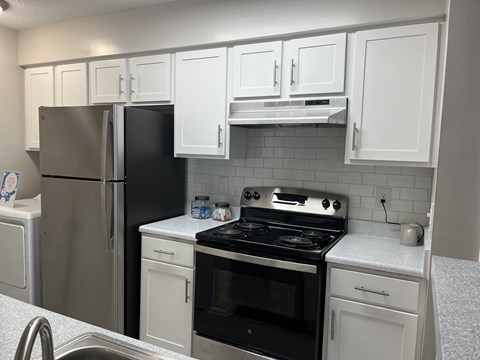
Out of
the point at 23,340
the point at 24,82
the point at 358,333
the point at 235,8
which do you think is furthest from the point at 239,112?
the point at 24,82

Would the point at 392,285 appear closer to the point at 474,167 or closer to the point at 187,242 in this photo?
the point at 474,167

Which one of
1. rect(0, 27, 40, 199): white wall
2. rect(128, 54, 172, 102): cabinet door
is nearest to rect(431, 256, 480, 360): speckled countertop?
rect(128, 54, 172, 102): cabinet door

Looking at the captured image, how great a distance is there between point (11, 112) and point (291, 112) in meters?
2.69

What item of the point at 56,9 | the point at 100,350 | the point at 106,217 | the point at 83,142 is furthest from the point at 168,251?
the point at 56,9

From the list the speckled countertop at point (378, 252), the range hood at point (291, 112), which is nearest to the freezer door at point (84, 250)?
the range hood at point (291, 112)

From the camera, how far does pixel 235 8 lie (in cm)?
241

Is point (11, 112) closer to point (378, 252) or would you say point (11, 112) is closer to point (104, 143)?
point (104, 143)

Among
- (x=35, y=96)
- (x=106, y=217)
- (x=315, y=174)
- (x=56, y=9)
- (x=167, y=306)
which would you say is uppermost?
(x=56, y=9)

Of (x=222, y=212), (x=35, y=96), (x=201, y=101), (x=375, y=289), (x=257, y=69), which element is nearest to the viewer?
(x=375, y=289)

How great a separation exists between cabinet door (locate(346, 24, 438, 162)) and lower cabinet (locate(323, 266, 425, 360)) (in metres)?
0.68

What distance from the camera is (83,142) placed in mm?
2445

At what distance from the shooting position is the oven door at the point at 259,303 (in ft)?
6.29

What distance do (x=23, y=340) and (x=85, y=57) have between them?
287 centimetres

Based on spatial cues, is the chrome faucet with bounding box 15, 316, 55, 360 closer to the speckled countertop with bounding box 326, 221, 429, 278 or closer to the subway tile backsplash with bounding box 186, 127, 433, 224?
the speckled countertop with bounding box 326, 221, 429, 278
